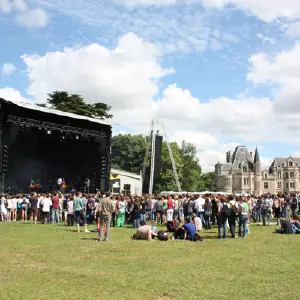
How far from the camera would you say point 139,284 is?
284 inches

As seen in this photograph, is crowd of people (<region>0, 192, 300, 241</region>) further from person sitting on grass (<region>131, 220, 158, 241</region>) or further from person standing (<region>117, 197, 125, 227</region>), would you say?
person sitting on grass (<region>131, 220, 158, 241</region>)

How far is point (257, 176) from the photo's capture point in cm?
11331

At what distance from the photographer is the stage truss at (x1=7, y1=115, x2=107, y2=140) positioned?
24938mm

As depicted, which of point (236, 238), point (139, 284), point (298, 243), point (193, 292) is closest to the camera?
point (193, 292)

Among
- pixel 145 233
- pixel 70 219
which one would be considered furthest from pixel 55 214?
pixel 145 233

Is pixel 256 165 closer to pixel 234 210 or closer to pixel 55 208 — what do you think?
pixel 55 208

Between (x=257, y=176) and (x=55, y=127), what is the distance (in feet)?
306

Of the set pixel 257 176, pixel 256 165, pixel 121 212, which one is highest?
pixel 256 165

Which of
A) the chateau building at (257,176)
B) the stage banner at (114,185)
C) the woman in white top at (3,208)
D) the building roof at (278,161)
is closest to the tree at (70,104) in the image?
the stage banner at (114,185)

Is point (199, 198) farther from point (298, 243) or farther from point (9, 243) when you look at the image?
point (9, 243)

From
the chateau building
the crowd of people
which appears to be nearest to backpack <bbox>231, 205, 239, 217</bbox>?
the crowd of people

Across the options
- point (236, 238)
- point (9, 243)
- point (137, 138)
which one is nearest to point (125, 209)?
point (236, 238)

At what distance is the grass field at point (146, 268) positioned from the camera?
6.70 m

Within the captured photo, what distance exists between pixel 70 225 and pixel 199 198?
226 inches
